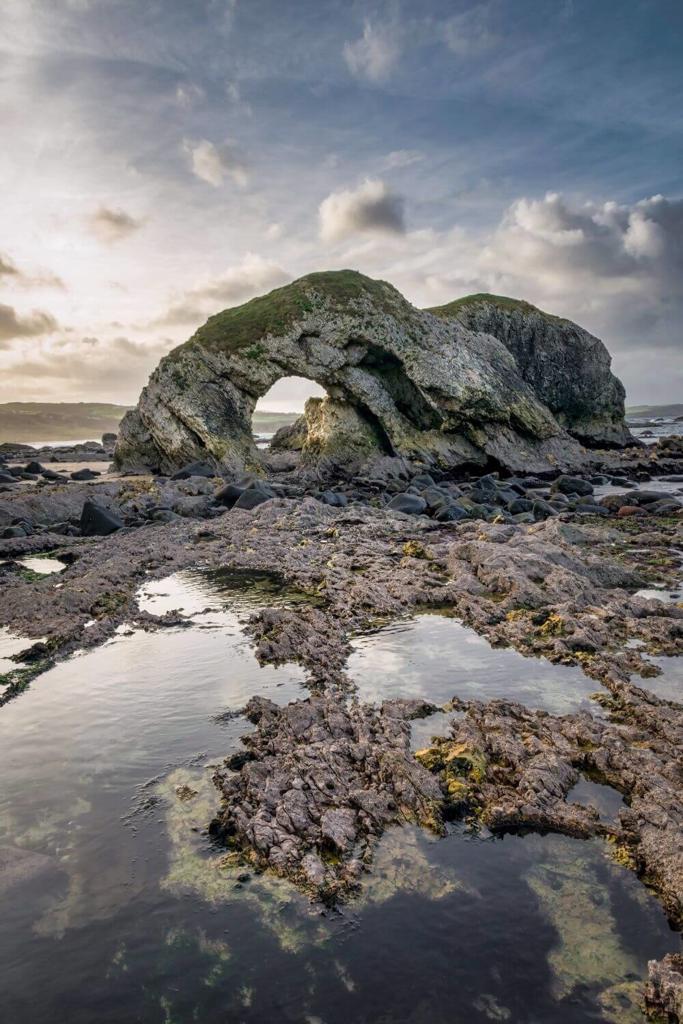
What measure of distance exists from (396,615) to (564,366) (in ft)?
169

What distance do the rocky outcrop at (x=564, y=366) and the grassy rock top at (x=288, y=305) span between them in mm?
14534

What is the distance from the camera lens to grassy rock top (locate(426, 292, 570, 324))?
5434 cm

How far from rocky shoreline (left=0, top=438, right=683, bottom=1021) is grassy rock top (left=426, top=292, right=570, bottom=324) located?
1250 inches

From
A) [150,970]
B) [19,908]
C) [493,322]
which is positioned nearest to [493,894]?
[150,970]

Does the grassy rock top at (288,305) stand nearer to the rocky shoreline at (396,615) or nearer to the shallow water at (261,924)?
the rocky shoreline at (396,615)

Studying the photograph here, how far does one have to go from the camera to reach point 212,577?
16109 millimetres

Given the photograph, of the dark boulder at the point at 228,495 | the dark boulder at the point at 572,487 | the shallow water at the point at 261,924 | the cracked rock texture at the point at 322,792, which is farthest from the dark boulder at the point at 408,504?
the shallow water at the point at 261,924

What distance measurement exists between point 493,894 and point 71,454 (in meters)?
69.5

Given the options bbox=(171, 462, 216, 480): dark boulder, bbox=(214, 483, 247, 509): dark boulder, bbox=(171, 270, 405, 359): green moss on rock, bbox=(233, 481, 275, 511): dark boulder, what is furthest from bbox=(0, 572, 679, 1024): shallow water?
bbox=(171, 270, 405, 359): green moss on rock

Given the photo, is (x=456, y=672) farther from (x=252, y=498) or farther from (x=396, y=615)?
(x=252, y=498)

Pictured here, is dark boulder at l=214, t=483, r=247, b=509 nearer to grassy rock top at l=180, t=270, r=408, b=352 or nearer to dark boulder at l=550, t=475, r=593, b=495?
grassy rock top at l=180, t=270, r=408, b=352

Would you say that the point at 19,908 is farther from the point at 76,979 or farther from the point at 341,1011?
the point at 341,1011

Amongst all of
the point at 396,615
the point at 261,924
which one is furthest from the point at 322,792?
the point at 396,615

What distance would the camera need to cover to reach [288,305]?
40.9m
